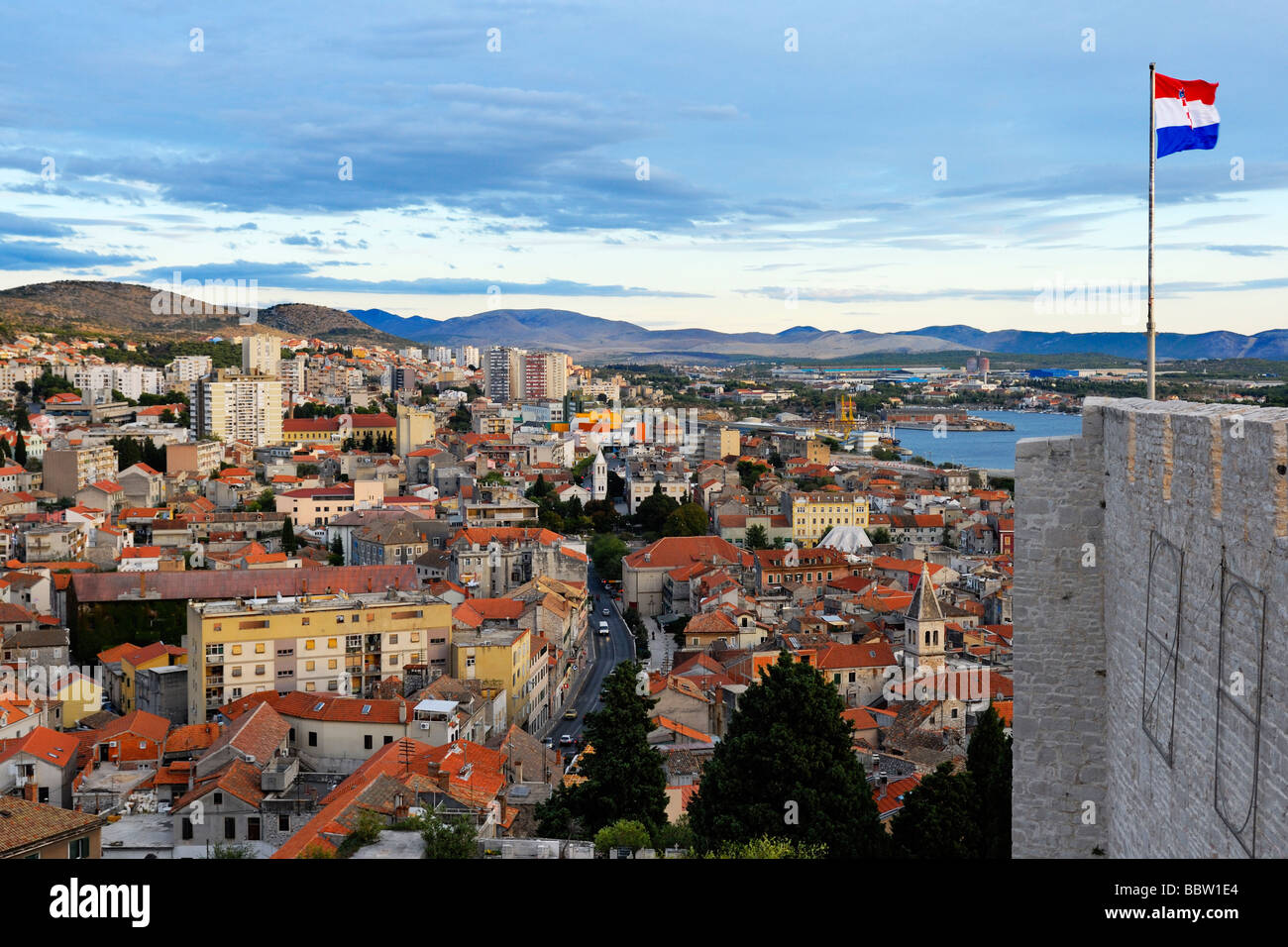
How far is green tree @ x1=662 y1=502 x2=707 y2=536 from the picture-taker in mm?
37312

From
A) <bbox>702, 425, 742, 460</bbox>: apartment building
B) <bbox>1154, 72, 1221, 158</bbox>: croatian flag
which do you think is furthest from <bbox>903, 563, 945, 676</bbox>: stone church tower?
<bbox>702, 425, 742, 460</bbox>: apartment building

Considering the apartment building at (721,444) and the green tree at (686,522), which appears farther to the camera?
the apartment building at (721,444)

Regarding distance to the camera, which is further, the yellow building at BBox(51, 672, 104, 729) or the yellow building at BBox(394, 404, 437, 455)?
the yellow building at BBox(394, 404, 437, 455)

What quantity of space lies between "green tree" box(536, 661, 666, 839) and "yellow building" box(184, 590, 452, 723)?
8523 mm

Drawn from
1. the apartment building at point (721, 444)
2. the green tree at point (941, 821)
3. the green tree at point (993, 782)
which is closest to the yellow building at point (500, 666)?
the green tree at point (993, 782)

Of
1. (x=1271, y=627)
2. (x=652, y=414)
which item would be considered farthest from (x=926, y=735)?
(x=652, y=414)

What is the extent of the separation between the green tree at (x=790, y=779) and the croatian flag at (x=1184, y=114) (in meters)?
5.81

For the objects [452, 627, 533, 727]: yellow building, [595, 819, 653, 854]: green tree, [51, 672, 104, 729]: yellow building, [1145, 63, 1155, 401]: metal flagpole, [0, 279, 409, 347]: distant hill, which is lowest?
[51, 672, 104, 729]: yellow building

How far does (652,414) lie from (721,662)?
202 feet

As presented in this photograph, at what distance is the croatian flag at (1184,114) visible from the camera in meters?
4.56

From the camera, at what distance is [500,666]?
741 inches

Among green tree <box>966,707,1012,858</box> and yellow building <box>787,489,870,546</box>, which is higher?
green tree <box>966,707,1012,858</box>

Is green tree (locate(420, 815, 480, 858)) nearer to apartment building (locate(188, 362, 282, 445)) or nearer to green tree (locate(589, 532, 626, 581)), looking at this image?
green tree (locate(589, 532, 626, 581))

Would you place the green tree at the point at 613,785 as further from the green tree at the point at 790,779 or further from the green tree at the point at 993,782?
the green tree at the point at 993,782
